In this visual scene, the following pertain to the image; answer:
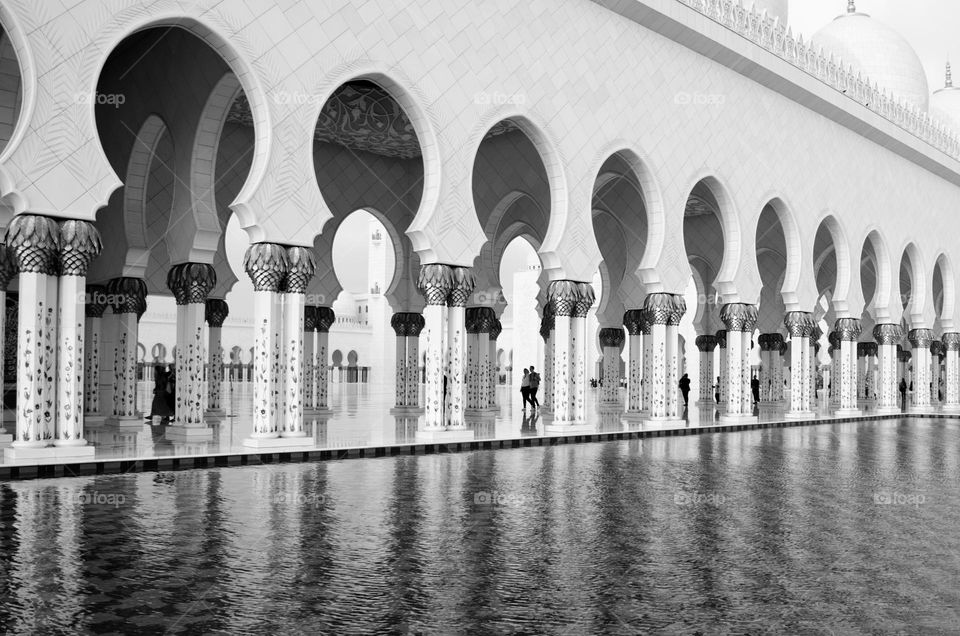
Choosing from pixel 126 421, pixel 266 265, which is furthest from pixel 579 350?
pixel 126 421

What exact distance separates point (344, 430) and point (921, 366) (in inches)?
562

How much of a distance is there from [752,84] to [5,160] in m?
11.1

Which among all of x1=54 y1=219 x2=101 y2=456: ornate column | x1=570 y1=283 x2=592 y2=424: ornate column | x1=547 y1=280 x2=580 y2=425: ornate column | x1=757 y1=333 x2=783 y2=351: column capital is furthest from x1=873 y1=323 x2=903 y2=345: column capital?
x1=54 y1=219 x2=101 y2=456: ornate column

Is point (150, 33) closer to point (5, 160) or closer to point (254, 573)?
point (5, 160)

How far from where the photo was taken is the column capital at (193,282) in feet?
31.9

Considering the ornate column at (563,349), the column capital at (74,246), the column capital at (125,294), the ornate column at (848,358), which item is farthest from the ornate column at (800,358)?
the column capital at (74,246)

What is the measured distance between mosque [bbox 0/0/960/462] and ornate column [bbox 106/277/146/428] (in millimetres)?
28

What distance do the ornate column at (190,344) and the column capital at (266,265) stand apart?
1.89m

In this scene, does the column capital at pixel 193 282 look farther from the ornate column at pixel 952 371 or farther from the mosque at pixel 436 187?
the ornate column at pixel 952 371

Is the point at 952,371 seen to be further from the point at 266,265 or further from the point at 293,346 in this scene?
the point at 266,265

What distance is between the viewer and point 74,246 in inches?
270

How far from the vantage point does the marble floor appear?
25.9 feet

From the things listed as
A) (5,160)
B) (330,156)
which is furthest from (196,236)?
(330,156)

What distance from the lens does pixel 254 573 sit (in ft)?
11.8
